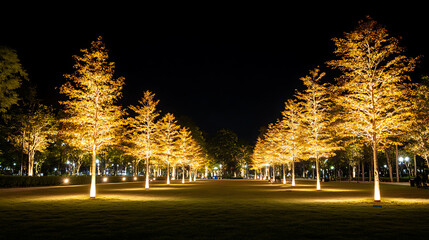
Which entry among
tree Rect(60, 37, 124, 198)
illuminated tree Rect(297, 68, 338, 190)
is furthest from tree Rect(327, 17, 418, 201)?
tree Rect(60, 37, 124, 198)

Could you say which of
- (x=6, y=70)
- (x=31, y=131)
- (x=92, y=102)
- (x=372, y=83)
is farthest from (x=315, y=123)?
(x=31, y=131)

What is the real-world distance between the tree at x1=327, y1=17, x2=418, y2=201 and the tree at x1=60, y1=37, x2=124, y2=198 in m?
17.6

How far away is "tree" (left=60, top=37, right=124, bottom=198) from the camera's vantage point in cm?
2495

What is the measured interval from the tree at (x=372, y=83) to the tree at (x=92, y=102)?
17.6 metres

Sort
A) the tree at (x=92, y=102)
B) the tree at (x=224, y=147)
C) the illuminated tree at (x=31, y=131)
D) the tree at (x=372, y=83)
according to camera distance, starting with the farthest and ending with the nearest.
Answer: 1. the tree at (x=224, y=147)
2. the illuminated tree at (x=31, y=131)
3. the tree at (x=92, y=102)
4. the tree at (x=372, y=83)

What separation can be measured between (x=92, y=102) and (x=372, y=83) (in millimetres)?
20902

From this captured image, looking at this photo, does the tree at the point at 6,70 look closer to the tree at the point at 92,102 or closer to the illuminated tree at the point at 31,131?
the tree at the point at 92,102

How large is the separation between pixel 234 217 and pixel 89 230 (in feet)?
18.6

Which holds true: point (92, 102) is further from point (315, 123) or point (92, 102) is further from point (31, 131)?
point (31, 131)

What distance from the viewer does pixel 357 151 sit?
62844 millimetres

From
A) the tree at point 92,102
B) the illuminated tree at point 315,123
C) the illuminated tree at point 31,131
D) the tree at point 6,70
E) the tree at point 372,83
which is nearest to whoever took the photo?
the tree at point 372,83

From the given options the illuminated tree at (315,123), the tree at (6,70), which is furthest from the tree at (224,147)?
the tree at (6,70)

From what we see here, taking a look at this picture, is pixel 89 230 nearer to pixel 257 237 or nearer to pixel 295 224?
pixel 257 237

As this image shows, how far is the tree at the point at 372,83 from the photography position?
21.4m
